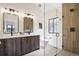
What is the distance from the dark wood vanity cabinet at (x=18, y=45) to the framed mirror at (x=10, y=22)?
22 cm

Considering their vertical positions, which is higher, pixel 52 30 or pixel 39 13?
pixel 39 13

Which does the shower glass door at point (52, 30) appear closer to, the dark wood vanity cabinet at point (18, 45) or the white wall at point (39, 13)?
the white wall at point (39, 13)

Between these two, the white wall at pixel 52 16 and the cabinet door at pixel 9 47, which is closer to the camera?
the cabinet door at pixel 9 47

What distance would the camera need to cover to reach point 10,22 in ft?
8.73

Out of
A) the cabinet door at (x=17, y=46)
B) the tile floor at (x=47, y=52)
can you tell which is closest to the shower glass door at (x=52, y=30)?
the tile floor at (x=47, y=52)

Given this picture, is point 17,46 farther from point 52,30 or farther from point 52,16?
point 52,16

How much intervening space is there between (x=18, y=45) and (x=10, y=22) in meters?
0.54

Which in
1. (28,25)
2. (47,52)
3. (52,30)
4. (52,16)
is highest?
(52,16)

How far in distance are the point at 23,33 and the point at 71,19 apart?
3.71ft

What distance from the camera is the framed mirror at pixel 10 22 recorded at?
2.62 m

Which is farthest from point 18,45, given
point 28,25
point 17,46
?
point 28,25

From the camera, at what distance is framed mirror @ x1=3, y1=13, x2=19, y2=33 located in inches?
103

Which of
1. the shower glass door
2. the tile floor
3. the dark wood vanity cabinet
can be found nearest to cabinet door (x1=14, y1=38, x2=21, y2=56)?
the dark wood vanity cabinet

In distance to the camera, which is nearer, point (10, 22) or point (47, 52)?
point (10, 22)
